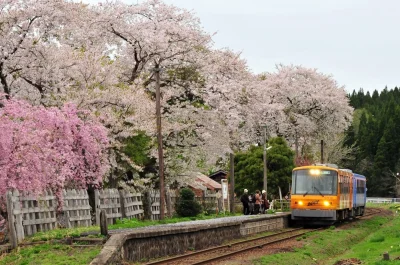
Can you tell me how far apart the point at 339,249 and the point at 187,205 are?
40.7 feet

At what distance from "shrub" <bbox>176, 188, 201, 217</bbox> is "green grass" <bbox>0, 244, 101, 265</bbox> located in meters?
17.5

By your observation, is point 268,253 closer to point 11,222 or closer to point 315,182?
point 11,222

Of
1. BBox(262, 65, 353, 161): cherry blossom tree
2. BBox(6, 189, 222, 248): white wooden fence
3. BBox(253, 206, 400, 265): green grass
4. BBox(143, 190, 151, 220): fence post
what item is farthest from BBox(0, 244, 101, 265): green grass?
BBox(262, 65, 353, 161): cherry blossom tree

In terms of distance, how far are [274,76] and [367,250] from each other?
45938 mm

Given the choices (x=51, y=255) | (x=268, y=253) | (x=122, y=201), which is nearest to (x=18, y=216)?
(x=51, y=255)

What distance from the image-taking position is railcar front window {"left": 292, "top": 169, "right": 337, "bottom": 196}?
31.6 meters

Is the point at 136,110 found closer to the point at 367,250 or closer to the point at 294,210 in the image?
the point at 294,210

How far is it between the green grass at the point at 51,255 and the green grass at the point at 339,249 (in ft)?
15.3

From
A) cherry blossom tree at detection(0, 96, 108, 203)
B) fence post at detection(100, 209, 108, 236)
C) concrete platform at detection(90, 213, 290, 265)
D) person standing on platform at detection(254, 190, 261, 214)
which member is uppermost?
cherry blossom tree at detection(0, 96, 108, 203)

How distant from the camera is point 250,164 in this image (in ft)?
186

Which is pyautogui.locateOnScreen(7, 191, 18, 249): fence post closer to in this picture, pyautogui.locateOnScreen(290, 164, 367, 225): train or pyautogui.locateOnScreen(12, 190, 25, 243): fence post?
pyautogui.locateOnScreen(12, 190, 25, 243): fence post

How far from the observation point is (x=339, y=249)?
78.7 ft

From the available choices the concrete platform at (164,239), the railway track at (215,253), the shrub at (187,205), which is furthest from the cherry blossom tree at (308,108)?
the railway track at (215,253)

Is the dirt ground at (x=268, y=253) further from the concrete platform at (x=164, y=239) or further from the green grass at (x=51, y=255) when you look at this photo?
the green grass at (x=51, y=255)
